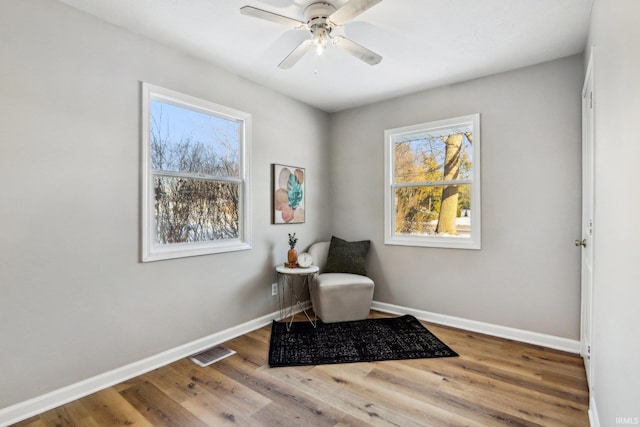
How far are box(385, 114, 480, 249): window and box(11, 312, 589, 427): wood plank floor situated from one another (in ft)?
4.15

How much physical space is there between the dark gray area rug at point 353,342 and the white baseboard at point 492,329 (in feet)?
0.61

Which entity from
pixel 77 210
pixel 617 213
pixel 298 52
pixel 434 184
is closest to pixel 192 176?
pixel 77 210

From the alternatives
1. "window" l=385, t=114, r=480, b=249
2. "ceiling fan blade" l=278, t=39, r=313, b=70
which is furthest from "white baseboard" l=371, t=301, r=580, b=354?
"ceiling fan blade" l=278, t=39, r=313, b=70

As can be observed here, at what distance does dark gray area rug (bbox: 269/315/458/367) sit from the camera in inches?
105

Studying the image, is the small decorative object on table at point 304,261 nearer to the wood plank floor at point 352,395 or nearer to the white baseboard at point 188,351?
the white baseboard at point 188,351

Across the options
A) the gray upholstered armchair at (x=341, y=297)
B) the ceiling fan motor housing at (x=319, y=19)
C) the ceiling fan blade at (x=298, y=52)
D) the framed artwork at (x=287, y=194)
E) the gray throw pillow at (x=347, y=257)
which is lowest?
the gray upholstered armchair at (x=341, y=297)

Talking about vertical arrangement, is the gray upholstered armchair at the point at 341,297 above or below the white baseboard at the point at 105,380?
above

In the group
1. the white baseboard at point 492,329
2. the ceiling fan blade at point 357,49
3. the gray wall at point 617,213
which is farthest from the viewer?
the white baseboard at point 492,329

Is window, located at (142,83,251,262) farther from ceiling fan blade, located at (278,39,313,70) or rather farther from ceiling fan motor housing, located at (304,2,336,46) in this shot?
ceiling fan motor housing, located at (304,2,336,46)

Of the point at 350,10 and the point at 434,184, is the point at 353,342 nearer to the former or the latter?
the point at 434,184

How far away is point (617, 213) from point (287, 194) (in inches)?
115

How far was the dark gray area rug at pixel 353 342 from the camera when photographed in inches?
105

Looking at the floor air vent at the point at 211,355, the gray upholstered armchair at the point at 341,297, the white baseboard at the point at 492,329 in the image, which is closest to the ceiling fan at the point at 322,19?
the gray upholstered armchair at the point at 341,297

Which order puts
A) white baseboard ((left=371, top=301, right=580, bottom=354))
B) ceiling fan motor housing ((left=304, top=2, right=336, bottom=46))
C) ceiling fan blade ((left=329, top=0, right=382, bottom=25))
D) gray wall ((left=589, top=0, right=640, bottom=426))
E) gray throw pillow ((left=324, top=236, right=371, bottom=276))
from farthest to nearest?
gray throw pillow ((left=324, top=236, right=371, bottom=276))
white baseboard ((left=371, top=301, right=580, bottom=354))
ceiling fan motor housing ((left=304, top=2, right=336, bottom=46))
ceiling fan blade ((left=329, top=0, right=382, bottom=25))
gray wall ((left=589, top=0, right=640, bottom=426))
